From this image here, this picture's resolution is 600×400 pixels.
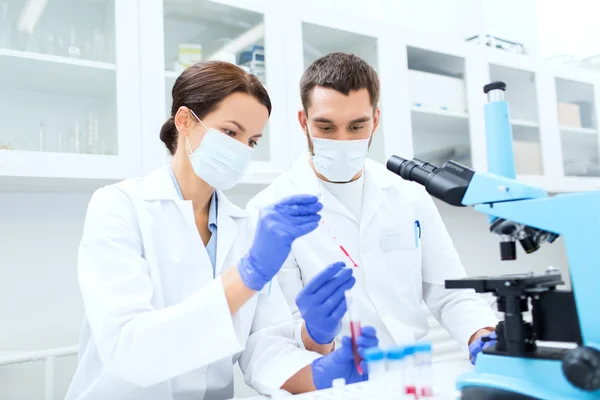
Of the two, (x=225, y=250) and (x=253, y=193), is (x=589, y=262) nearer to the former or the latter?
(x=225, y=250)

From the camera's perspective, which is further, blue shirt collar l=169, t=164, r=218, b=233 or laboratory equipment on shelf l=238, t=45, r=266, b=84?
laboratory equipment on shelf l=238, t=45, r=266, b=84

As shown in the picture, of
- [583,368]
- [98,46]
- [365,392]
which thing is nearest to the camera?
[583,368]

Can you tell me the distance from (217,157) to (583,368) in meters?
0.91

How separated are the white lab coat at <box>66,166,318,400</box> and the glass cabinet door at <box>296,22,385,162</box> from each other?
107 centimetres

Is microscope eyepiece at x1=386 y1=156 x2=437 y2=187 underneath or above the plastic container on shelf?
underneath

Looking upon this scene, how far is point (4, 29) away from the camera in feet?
5.49

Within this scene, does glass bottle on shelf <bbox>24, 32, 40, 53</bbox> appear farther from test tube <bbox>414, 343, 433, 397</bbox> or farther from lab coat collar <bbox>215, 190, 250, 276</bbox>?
test tube <bbox>414, 343, 433, 397</bbox>

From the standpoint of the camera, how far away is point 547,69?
3033mm

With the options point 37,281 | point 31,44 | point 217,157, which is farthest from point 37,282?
point 217,157

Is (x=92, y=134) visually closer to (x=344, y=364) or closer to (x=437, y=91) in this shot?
(x=344, y=364)

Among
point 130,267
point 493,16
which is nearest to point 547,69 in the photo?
point 493,16

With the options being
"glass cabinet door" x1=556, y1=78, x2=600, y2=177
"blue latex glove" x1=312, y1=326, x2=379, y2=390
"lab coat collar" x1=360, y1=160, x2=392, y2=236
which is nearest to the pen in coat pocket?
"lab coat collar" x1=360, y1=160, x2=392, y2=236

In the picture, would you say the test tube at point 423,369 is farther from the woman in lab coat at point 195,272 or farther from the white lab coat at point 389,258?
the white lab coat at point 389,258

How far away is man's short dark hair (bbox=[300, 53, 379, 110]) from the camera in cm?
149
